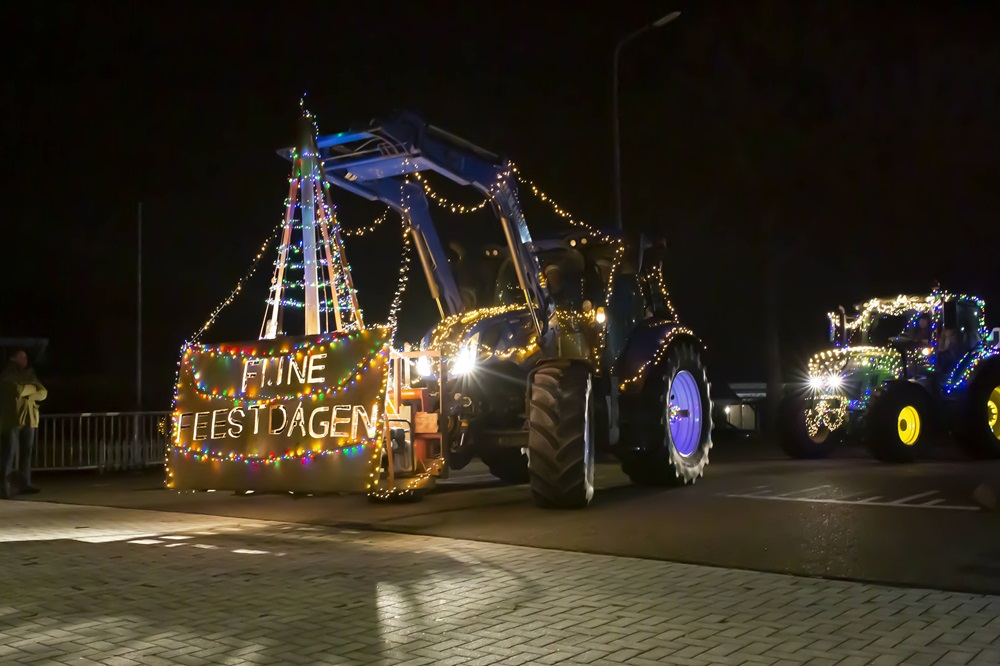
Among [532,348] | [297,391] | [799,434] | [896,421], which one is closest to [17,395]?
[297,391]

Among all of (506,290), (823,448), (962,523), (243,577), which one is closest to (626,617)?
(243,577)

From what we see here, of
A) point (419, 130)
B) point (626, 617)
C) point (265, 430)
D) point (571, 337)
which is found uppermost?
point (419, 130)

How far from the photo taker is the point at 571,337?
1273 centimetres

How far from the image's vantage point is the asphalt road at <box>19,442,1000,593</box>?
782 cm

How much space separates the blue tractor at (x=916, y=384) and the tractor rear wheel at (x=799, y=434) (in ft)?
0.05

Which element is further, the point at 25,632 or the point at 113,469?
the point at 113,469

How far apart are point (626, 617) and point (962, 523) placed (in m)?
4.87

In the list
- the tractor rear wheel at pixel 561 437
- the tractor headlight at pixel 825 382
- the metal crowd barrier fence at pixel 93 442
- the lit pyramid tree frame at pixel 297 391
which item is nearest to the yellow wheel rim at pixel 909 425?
the tractor headlight at pixel 825 382

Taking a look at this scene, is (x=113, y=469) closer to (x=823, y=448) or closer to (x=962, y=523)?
(x=823, y=448)

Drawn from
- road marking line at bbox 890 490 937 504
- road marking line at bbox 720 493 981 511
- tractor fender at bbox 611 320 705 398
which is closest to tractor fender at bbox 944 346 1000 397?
road marking line at bbox 890 490 937 504

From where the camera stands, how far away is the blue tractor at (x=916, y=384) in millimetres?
16266

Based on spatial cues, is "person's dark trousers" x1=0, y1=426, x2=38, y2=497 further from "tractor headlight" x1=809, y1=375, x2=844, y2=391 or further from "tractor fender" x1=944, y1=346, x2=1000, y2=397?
"tractor fender" x1=944, y1=346, x2=1000, y2=397

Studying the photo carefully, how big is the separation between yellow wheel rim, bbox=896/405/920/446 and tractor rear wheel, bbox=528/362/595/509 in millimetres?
7803

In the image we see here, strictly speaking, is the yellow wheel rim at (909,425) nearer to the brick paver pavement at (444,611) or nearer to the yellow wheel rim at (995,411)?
the yellow wheel rim at (995,411)
